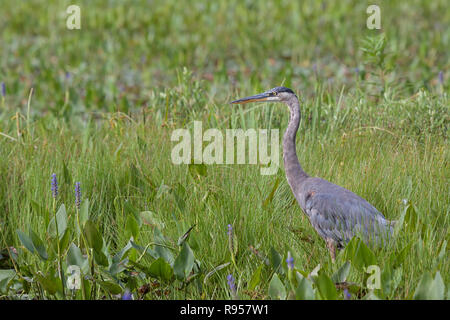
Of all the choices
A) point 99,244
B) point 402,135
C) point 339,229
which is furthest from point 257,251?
point 402,135

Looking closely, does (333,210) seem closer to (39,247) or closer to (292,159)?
(292,159)

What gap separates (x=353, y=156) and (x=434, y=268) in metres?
1.47

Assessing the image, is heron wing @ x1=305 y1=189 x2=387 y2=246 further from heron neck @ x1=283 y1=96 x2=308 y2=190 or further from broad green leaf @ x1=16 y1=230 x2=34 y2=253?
broad green leaf @ x1=16 y1=230 x2=34 y2=253

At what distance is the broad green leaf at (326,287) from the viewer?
2.62 m

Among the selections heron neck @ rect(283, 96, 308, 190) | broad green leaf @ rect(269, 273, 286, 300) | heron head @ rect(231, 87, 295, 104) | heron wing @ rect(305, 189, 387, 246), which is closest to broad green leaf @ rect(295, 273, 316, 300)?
broad green leaf @ rect(269, 273, 286, 300)

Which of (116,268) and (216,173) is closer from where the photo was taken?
(116,268)

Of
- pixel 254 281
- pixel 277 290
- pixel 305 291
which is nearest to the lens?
pixel 305 291

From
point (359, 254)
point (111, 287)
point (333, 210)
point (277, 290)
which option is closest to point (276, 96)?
point (333, 210)

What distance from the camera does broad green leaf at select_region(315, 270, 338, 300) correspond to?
2.62 m

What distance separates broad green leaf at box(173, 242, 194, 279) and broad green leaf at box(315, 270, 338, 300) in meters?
0.59

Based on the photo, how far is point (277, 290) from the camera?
2789mm

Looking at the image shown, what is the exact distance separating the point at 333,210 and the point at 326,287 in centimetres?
80

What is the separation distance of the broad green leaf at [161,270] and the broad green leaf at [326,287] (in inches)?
27.5
